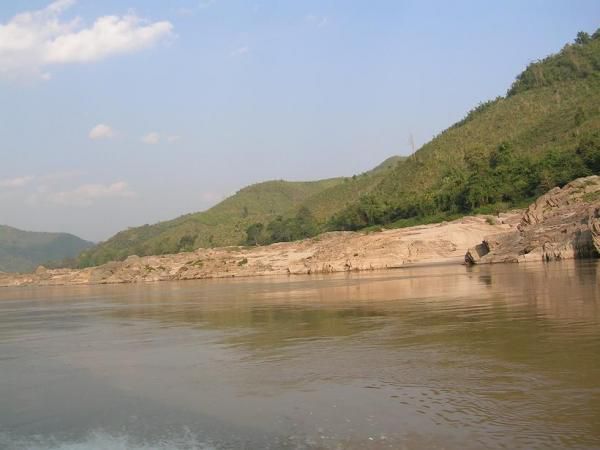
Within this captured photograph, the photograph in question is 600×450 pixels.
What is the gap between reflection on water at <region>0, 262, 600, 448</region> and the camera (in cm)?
628

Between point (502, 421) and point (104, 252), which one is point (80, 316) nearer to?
point (502, 421)

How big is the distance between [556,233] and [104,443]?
113 ft

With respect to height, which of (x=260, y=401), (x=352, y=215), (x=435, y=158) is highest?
(x=435, y=158)

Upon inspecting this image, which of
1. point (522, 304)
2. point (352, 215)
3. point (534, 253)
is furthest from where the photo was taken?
point (352, 215)

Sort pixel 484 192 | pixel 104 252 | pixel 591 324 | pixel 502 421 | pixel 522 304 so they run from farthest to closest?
pixel 104 252 → pixel 484 192 → pixel 522 304 → pixel 591 324 → pixel 502 421

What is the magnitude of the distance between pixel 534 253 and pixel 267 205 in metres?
158

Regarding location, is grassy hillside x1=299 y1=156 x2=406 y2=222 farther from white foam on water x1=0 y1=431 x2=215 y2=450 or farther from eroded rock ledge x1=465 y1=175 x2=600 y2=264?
white foam on water x1=0 y1=431 x2=215 y2=450

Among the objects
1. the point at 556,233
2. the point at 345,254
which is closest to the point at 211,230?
the point at 345,254

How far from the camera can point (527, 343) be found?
998cm

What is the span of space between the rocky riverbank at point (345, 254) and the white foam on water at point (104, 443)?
43.4 m

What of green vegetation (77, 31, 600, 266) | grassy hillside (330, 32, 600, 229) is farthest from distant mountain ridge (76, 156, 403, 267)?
grassy hillside (330, 32, 600, 229)

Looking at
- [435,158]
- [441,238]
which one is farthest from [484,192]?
[435,158]

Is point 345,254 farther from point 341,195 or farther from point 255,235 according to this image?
point 341,195

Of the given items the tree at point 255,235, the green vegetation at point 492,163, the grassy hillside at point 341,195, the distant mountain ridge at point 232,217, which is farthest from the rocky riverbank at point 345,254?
the grassy hillside at point 341,195
